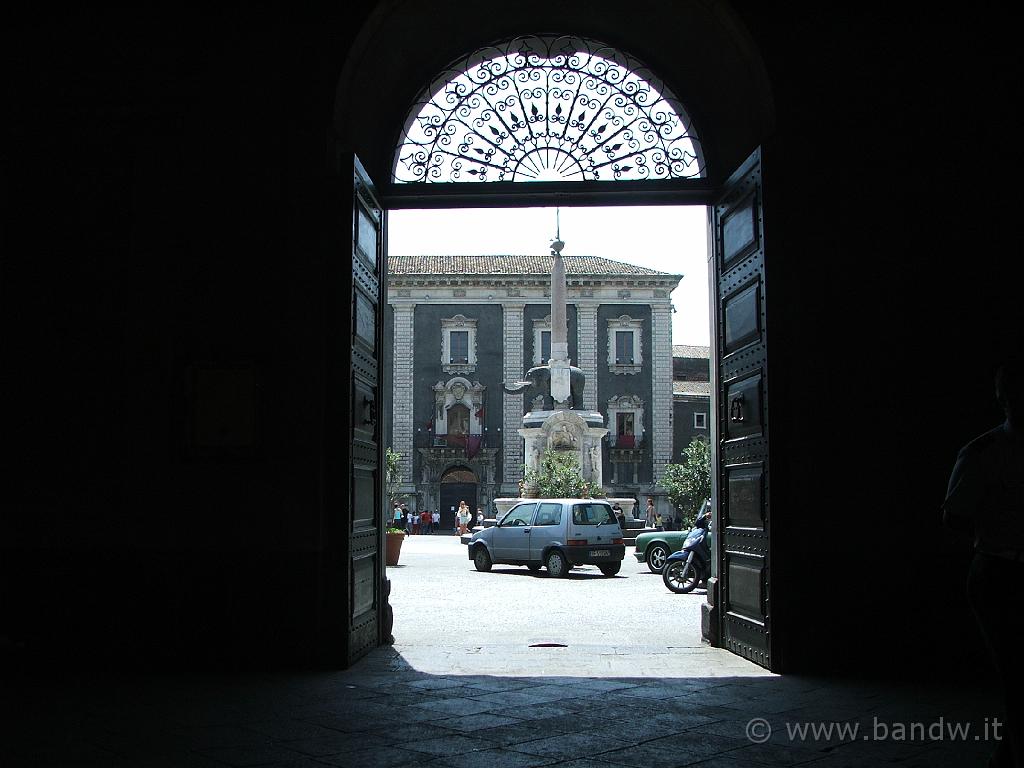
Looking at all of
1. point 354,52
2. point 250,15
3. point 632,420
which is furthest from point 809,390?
point 632,420

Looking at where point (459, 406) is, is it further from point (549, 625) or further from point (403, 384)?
point (549, 625)

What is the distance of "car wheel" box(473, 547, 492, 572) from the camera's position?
1681 cm

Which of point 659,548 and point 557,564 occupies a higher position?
point 659,548

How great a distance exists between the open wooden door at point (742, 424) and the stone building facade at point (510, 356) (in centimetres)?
3813

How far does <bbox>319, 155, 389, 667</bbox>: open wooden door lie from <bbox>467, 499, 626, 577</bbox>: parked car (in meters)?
9.01

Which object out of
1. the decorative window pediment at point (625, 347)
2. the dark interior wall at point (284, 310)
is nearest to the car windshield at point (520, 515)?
the dark interior wall at point (284, 310)

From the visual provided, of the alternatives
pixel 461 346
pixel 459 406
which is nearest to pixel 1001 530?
pixel 459 406

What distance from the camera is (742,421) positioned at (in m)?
6.25

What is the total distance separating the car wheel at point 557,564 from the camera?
1552cm

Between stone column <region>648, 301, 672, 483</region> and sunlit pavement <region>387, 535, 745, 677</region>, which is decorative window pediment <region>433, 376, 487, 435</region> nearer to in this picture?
stone column <region>648, 301, 672, 483</region>

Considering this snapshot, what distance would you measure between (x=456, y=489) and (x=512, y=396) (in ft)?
15.4

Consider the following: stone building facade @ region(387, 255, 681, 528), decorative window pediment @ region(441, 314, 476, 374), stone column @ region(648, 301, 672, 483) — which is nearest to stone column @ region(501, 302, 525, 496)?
stone building facade @ region(387, 255, 681, 528)

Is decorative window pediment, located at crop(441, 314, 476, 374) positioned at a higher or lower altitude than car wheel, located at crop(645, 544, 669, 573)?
higher

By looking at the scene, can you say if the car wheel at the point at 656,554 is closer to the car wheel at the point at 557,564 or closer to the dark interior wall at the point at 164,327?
the car wheel at the point at 557,564
